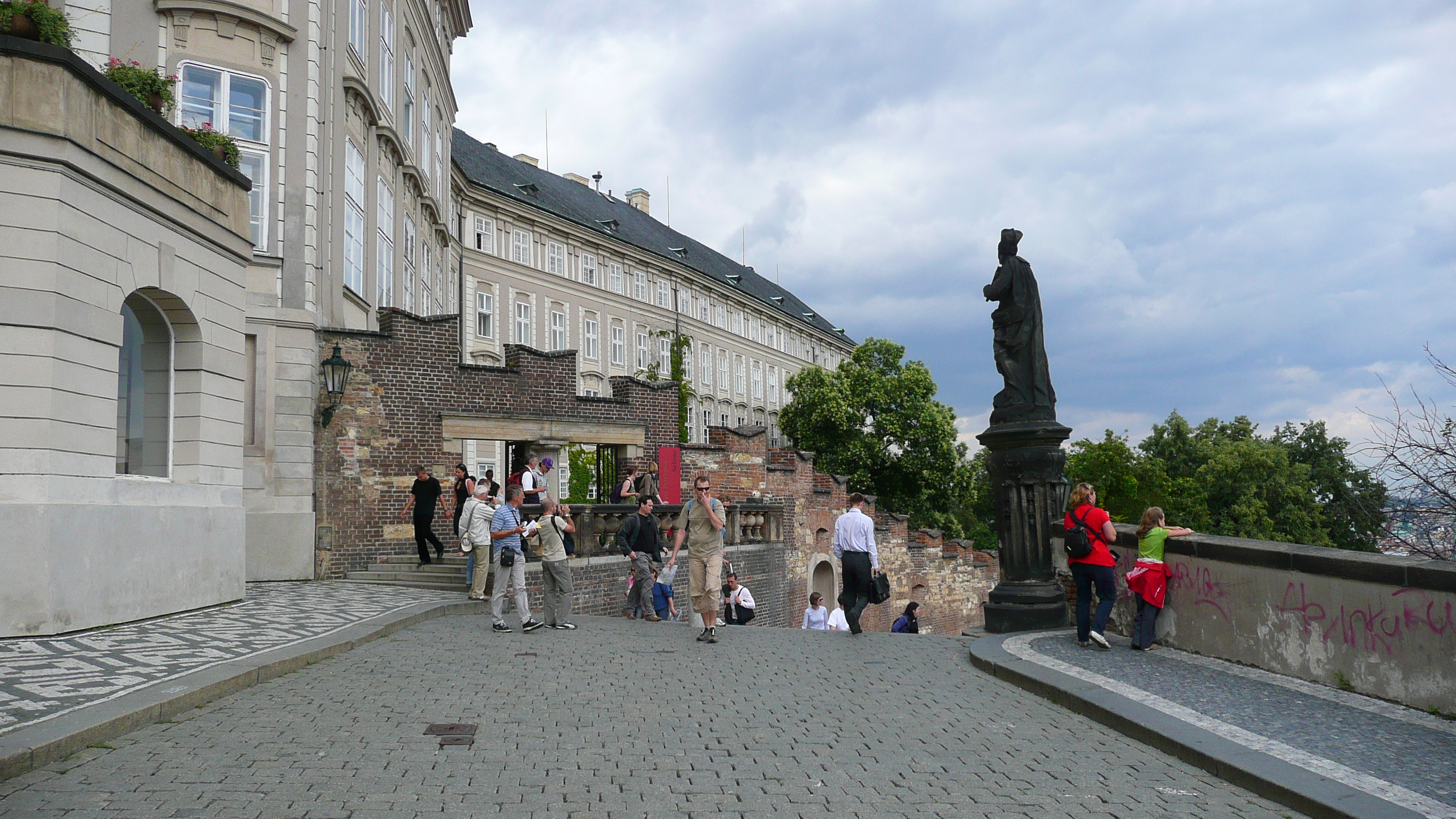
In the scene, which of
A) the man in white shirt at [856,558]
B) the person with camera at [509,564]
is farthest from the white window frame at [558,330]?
the man in white shirt at [856,558]

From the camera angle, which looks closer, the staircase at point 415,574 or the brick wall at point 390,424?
the staircase at point 415,574

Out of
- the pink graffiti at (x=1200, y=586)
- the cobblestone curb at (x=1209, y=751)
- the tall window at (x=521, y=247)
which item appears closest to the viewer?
the cobblestone curb at (x=1209, y=751)

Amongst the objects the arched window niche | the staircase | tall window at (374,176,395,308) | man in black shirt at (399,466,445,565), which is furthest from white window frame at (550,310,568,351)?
the arched window niche

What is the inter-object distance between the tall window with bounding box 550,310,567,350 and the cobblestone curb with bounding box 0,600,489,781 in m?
39.0

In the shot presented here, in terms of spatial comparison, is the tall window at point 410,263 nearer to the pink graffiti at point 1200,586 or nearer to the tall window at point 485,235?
the tall window at point 485,235

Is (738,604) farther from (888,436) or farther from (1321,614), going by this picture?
(888,436)

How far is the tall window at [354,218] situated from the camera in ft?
66.2

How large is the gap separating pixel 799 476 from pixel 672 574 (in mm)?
15345

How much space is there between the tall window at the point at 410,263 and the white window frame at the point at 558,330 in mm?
22295

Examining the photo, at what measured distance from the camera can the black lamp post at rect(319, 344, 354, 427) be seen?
18.4 metres

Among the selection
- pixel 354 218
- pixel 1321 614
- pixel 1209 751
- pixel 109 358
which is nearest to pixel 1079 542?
pixel 1321 614

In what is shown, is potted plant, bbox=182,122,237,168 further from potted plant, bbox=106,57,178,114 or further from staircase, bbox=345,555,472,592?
staircase, bbox=345,555,472,592

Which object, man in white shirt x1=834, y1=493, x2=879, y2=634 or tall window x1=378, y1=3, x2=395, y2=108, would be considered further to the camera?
tall window x1=378, y1=3, x2=395, y2=108

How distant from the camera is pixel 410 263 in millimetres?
26234
